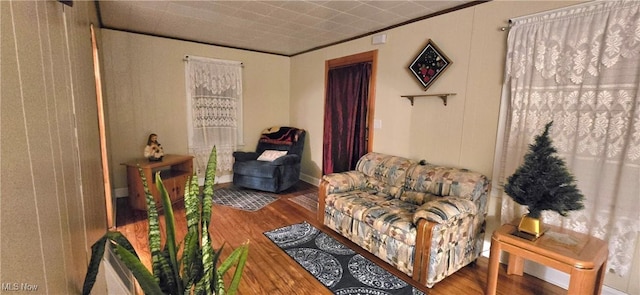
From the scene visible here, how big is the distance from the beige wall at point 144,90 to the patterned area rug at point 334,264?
240cm

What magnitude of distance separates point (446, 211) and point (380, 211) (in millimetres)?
564

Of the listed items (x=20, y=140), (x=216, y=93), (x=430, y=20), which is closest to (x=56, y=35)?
(x=20, y=140)

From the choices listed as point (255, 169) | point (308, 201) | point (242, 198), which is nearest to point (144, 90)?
point (255, 169)

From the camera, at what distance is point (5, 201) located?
1.24ft

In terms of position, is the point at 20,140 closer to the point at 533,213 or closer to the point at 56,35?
the point at 56,35

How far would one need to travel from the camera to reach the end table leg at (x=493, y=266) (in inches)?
72.6

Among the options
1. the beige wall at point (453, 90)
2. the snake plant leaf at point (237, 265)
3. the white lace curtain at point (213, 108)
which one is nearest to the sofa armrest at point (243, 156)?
the white lace curtain at point (213, 108)

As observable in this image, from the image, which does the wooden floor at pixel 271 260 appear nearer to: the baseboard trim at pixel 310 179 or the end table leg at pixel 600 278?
the end table leg at pixel 600 278

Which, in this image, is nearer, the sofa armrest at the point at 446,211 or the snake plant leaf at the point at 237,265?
the snake plant leaf at the point at 237,265

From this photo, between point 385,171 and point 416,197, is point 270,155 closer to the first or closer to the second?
point 385,171

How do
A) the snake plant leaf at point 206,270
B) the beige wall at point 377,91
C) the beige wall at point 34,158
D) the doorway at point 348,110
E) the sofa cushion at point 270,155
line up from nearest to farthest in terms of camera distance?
the beige wall at point 34,158
the snake plant leaf at point 206,270
the beige wall at point 377,91
the doorway at point 348,110
the sofa cushion at point 270,155

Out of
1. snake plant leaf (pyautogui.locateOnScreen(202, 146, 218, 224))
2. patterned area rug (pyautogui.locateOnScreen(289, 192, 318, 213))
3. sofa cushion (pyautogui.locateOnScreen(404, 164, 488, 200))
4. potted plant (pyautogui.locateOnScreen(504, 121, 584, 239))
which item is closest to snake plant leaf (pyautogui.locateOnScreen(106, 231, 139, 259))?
snake plant leaf (pyautogui.locateOnScreen(202, 146, 218, 224))

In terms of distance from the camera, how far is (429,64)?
2.86m

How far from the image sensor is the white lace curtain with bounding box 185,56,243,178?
4160 mm
